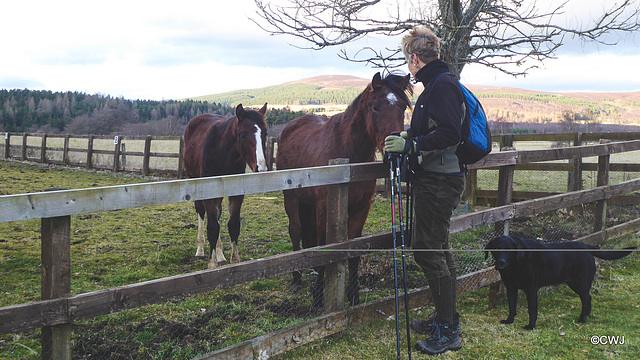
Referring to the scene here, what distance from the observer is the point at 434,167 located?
3.06m

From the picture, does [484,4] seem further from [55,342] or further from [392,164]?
[55,342]

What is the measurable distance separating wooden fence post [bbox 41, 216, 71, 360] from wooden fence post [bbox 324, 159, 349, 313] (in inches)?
75.7

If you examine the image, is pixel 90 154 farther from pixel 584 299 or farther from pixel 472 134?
pixel 584 299

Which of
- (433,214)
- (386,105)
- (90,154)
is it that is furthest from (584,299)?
(90,154)

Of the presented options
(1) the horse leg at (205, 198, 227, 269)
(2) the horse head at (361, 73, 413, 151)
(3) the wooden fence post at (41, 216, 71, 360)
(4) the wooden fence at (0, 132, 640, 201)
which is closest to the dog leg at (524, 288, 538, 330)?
(2) the horse head at (361, 73, 413, 151)

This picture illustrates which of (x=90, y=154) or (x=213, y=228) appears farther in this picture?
(x=90, y=154)

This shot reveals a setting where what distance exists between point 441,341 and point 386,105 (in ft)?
6.95

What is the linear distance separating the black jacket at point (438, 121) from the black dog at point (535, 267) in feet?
3.42

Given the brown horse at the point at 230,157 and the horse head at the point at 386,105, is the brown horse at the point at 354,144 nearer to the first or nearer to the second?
the horse head at the point at 386,105

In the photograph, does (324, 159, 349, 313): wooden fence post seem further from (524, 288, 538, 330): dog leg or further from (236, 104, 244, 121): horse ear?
(236, 104, 244, 121): horse ear

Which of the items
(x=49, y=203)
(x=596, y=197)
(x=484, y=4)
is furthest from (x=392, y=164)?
(x=484, y=4)

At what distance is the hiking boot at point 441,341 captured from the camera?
3191mm

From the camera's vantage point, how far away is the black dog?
12.0ft

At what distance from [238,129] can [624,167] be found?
25.9 ft
